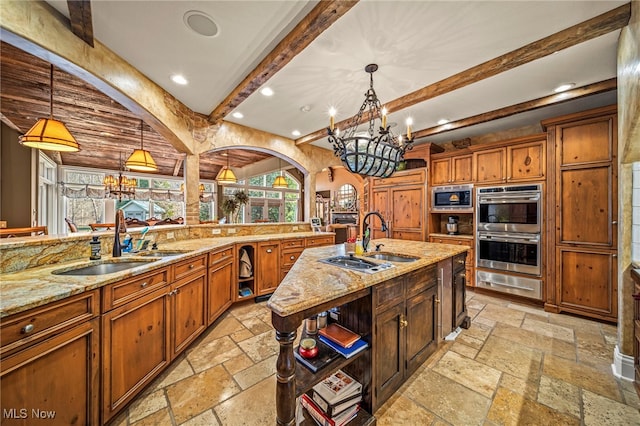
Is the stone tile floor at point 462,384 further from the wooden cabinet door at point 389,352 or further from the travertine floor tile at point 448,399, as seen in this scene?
the wooden cabinet door at point 389,352

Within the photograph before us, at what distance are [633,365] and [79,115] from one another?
724 cm

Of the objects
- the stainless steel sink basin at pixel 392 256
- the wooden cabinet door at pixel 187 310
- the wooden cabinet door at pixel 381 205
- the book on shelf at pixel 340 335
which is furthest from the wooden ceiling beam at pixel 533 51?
the wooden cabinet door at pixel 187 310

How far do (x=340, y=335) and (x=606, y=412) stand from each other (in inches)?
74.3

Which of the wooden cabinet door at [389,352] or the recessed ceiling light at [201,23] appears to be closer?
the wooden cabinet door at [389,352]

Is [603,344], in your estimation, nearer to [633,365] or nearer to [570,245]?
[633,365]

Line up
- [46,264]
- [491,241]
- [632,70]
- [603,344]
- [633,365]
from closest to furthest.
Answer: [632,70]
[46,264]
[633,365]
[603,344]
[491,241]

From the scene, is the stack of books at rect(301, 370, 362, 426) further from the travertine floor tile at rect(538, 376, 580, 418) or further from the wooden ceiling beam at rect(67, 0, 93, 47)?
the wooden ceiling beam at rect(67, 0, 93, 47)

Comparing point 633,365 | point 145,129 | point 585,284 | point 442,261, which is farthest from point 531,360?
point 145,129

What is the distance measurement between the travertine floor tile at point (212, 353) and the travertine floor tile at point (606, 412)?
2641mm

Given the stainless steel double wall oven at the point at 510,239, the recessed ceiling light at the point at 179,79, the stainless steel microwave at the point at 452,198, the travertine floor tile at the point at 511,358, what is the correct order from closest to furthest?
1. the travertine floor tile at the point at 511,358
2. the recessed ceiling light at the point at 179,79
3. the stainless steel double wall oven at the point at 510,239
4. the stainless steel microwave at the point at 452,198

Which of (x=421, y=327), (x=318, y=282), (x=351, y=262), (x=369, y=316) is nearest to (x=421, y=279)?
(x=421, y=327)

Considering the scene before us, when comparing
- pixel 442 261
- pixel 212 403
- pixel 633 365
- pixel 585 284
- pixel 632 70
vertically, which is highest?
pixel 632 70

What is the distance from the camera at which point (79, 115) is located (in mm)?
3789

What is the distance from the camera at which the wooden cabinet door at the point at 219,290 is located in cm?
258
